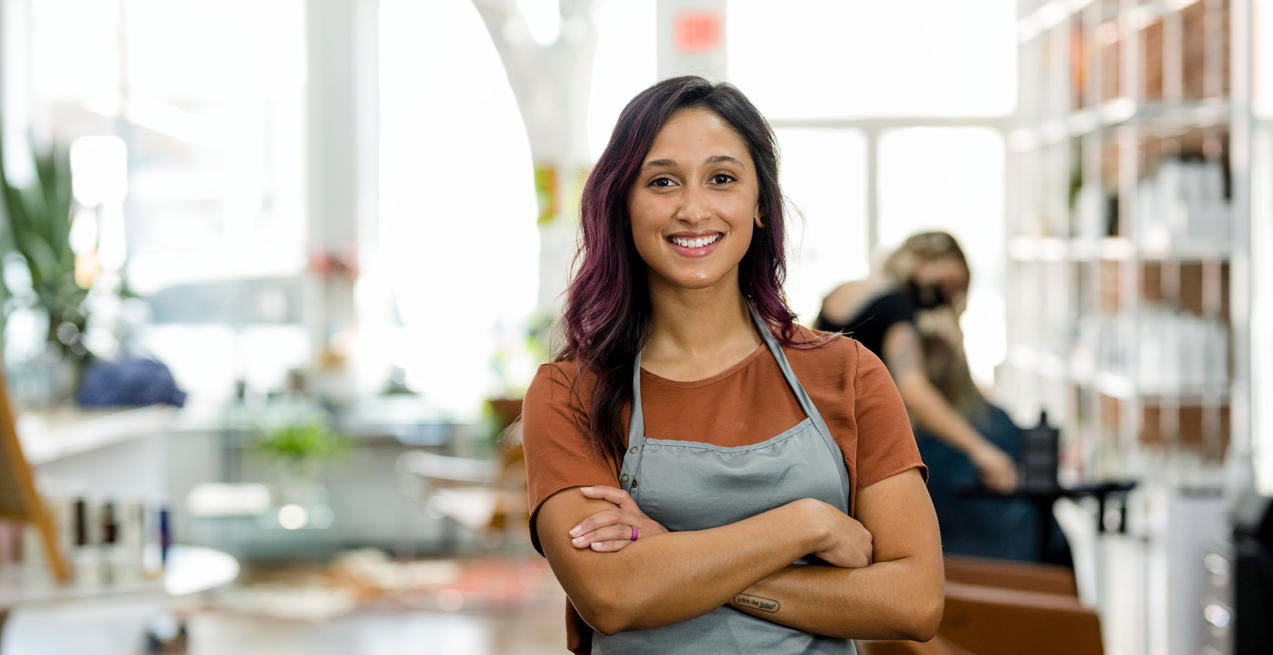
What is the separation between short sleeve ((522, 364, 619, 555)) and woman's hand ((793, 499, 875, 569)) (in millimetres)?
244

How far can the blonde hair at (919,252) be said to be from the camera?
3.75m

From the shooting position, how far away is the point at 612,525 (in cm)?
135

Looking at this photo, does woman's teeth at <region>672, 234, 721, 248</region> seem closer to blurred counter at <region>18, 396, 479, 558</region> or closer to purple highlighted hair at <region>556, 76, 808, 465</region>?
purple highlighted hair at <region>556, 76, 808, 465</region>

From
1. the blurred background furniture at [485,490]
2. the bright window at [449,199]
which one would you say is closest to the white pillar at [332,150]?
the bright window at [449,199]

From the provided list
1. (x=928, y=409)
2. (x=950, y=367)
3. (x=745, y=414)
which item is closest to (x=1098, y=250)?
(x=950, y=367)

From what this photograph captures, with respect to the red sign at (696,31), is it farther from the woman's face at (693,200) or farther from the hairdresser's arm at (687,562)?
the hairdresser's arm at (687,562)

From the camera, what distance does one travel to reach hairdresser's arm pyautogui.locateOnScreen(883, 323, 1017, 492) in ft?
11.1

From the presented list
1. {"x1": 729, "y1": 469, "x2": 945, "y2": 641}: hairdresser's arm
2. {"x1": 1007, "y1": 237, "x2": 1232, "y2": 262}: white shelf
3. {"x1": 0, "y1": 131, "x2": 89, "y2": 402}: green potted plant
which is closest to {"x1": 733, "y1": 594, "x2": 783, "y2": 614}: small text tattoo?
{"x1": 729, "y1": 469, "x2": 945, "y2": 641}: hairdresser's arm

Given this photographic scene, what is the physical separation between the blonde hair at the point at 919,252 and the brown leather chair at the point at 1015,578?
1.10m

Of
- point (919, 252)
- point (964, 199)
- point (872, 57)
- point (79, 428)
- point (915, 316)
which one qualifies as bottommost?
point (79, 428)

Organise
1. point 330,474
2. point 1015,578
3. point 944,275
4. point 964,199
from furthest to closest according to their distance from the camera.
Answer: point 964,199
point 330,474
point 944,275
point 1015,578

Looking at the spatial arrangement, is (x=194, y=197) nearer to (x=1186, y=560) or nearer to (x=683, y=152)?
(x=1186, y=560)

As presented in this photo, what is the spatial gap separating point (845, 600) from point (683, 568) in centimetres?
21

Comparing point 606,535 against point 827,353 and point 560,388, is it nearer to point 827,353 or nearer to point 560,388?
point 560,388
